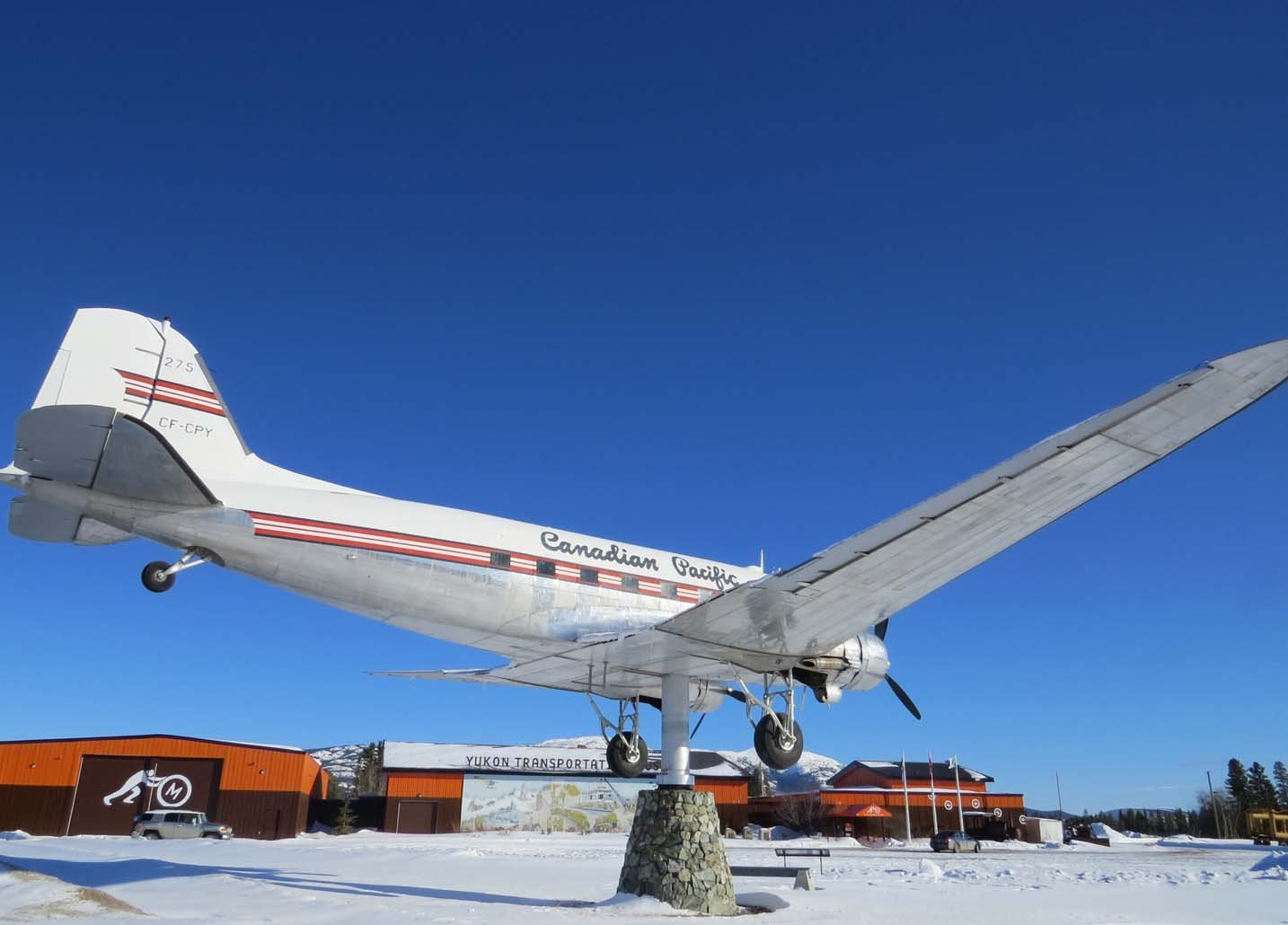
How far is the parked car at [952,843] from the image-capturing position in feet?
160

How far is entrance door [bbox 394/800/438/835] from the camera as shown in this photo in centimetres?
5756

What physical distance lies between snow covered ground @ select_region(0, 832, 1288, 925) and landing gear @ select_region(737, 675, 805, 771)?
261 cm

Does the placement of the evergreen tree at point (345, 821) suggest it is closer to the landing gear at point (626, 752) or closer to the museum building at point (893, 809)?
the museum building at point (893, 809)

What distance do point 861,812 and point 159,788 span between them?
45354 mm

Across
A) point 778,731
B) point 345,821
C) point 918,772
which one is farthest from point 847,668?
point 918,772

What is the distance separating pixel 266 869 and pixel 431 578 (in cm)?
1251

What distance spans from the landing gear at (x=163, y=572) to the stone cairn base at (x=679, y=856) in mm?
8725

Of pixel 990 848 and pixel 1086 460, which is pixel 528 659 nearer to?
pixel 1086 460

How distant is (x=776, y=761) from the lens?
15469 millimetres

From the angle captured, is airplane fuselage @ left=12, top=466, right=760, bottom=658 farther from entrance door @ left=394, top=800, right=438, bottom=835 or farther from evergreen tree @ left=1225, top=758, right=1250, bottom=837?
evergreen tree @ left=1225, top=758, right=1250, bottom=837

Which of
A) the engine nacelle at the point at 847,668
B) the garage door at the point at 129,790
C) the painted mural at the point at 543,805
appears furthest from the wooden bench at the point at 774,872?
the garage door at the point at 129,790

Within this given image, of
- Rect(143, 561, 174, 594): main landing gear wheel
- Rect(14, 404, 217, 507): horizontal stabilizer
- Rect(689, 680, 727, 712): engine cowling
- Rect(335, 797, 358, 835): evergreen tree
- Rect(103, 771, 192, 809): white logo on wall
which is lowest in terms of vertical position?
Rect(335, 797, 358, 835): evergreen tree

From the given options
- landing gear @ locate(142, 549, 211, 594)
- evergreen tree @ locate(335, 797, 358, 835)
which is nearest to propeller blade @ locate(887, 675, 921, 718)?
landing gear @ locate(142, 549, 211, 594)

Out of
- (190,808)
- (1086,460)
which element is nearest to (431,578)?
(1086,460)
